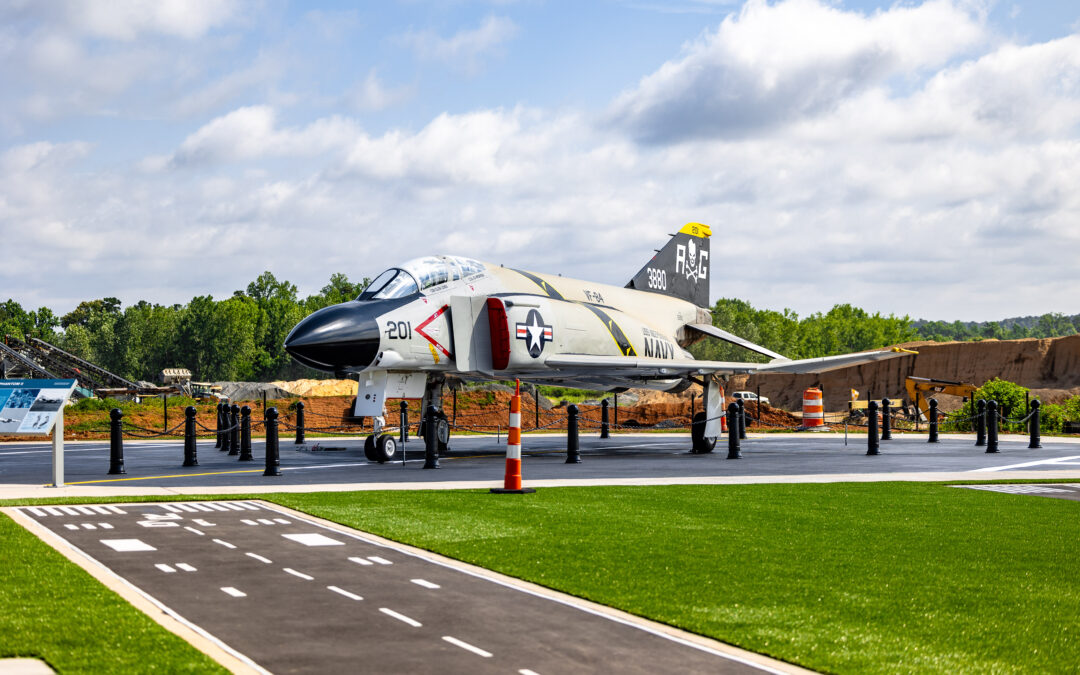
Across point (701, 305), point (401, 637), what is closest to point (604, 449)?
point (701, 305)

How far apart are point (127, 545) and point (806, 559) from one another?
19.2 ft

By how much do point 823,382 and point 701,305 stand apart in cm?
5441

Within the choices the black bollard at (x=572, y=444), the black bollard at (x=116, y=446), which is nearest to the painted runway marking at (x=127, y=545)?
the black bollard at (x=116, y=446)

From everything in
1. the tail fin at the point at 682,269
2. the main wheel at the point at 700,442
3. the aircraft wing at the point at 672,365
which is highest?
the tail fin at the point at 682,269

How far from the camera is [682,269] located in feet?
102

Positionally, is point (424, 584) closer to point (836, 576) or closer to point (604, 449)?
point (836, 576)

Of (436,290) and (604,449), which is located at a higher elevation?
(436,290)

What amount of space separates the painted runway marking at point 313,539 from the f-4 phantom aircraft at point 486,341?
8434mm

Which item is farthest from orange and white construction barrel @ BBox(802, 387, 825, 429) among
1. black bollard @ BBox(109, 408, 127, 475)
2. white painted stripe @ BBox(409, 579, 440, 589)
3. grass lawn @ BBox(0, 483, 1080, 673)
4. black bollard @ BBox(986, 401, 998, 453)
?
white painted stripe @ BBox(409, 579, 440, 589)

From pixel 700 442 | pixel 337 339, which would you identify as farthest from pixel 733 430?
pixel 337 339

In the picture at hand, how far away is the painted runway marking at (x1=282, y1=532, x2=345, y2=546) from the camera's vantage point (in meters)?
8.73

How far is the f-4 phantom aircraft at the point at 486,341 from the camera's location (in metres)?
18.5

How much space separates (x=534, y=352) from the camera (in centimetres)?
2112

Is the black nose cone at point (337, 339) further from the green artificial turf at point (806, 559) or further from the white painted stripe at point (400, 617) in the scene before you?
the white painted stripe at point (400, 617)
